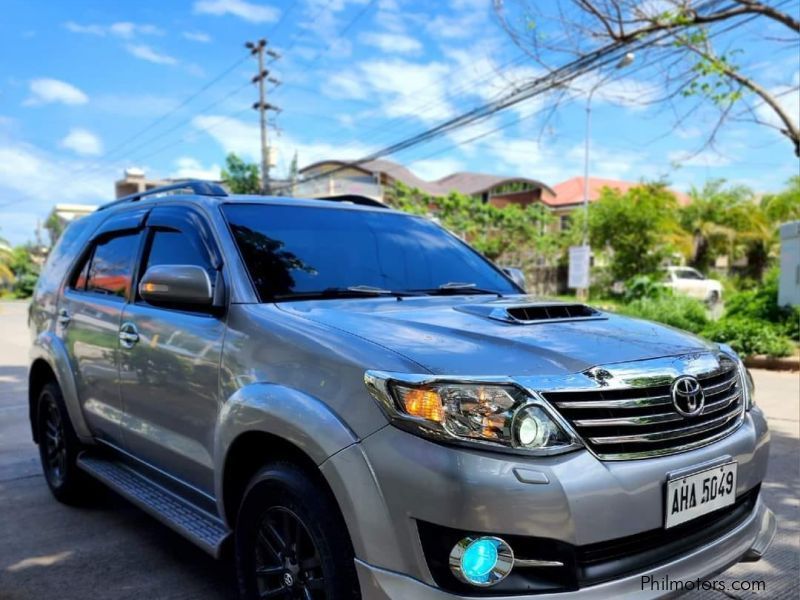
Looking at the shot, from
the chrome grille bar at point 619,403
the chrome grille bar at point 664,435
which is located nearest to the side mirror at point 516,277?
the chrome grille bar at point 664,435

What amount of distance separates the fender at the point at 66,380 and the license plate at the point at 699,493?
3.20 meters

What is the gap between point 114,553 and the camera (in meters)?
3.32

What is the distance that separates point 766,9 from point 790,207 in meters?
20.3

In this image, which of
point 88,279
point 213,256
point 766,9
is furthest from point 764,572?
point 766,9

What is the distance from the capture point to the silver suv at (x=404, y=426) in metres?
1.74

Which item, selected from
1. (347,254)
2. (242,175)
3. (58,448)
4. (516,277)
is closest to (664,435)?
(347,254)

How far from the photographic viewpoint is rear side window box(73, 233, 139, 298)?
11.5 feet

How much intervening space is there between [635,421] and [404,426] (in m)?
0.69

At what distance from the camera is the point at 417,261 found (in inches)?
133

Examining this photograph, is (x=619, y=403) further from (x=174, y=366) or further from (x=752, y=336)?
(x=752, y=336)

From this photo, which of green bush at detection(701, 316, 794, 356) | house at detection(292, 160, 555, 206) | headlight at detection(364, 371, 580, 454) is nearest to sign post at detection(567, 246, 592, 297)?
green bush at detection(701, 316, 794, 356)

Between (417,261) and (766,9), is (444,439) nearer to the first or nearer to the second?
(417,261)

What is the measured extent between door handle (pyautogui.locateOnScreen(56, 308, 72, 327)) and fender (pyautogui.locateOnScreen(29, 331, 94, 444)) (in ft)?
0.33

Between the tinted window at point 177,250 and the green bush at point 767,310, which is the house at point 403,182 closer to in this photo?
the green bush at point 767,310
